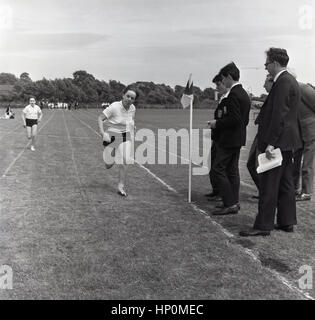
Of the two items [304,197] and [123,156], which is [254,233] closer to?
[304,197]

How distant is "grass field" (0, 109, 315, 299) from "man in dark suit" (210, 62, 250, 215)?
14.5 inches

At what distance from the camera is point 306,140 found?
9008mm

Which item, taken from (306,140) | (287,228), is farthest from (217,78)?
(287,228)

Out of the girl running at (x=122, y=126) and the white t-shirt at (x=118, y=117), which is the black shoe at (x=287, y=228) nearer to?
the girl running at (x=122, y=126)

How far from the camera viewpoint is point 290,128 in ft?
20.9

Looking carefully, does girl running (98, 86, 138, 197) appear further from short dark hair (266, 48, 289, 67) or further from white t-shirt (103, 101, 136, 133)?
short dark hair (266, 48, 289, 67)

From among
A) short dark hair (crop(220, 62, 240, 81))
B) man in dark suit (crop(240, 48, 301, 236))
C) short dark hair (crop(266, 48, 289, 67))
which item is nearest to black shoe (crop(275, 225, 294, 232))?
man in dark suit (crop(240, 48, 301, 236))

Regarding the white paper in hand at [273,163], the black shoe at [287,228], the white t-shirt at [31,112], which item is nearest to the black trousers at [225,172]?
the black shoe at [287,228]

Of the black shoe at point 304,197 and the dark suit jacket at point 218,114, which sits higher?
the dark suit jacket at point 218,114

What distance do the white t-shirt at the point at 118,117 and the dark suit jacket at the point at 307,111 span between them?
326 centimetres

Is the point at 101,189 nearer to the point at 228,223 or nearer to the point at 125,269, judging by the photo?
the point at 228,223

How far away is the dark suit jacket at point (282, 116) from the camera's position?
6.17 meters

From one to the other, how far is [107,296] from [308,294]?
1908 mm

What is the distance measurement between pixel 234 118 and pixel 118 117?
268cm
